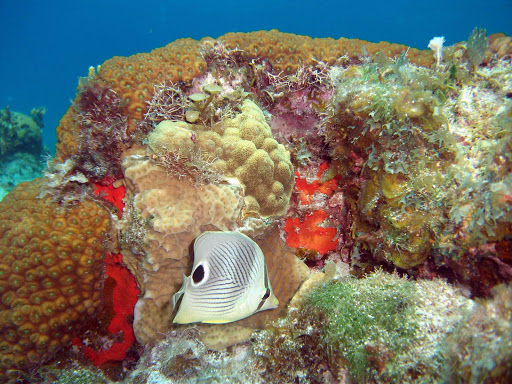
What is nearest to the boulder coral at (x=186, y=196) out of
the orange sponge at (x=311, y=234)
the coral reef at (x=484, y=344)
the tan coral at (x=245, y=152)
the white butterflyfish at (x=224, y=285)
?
the tan coral at (x=245, y=152)

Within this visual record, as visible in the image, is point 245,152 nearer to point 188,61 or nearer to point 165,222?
point 165,222

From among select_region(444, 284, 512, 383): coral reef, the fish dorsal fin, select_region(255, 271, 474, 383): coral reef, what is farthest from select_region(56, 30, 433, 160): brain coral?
select_region(444, 284, 512, 383): coral reef

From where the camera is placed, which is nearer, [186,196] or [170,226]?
[170,226]

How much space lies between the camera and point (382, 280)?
263 cm

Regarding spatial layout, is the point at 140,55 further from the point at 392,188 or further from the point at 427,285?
the point at 427,285

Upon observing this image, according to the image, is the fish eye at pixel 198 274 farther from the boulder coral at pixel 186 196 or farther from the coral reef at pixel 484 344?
the coral reef at pixel 484 344

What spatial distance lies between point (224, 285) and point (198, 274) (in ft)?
0.77

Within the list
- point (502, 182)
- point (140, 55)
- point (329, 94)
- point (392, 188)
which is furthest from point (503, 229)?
point (140, 55)

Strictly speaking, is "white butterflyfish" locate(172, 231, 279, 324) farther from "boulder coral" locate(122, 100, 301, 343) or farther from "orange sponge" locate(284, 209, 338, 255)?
"orange sponge" locate(284, 209, 338, 255)

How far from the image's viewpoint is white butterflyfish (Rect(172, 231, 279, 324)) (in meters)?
2.12

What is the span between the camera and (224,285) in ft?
7.02

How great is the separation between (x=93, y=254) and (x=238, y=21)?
8709 cm

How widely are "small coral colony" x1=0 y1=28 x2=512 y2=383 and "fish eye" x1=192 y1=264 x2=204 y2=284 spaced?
0.02 meters

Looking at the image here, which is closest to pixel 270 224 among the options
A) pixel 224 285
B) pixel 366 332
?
pixel 224 285
